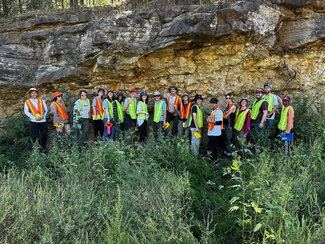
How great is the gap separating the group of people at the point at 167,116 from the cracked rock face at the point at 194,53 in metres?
0.84

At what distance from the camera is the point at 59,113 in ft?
27.5

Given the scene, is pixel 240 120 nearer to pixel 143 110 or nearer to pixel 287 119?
pixel 287 119

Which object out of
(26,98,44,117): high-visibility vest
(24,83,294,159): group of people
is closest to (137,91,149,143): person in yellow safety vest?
(24,83,294,159): group of people

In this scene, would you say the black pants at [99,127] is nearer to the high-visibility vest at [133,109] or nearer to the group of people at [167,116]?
the group of people at [167,116]

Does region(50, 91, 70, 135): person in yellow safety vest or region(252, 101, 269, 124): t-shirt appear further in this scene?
region(50, 91, 70, 135): person in yellow safety vest

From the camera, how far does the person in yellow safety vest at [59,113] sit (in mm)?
8344

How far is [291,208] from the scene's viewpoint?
3.06 metres

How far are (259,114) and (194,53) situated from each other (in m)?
3.20

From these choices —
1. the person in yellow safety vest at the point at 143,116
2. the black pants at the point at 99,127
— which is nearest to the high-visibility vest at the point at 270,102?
the person in yellow safety vest at the point at 143,116

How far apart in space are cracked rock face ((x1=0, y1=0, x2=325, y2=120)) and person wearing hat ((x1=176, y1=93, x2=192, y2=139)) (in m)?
1.07

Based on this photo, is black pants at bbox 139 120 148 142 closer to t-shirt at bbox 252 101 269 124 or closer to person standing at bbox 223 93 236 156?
person standing at bbox 223 93 236 156

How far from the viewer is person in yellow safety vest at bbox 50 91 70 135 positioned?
8.34m

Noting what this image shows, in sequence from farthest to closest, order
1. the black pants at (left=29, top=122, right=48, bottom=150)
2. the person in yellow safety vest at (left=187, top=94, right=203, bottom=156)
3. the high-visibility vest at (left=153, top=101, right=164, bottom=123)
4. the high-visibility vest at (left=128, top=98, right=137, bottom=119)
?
the high-visibility vest at (left=128, top=98, right=137, bottom=119), the high-visibility vest at (left=153, top=101, right=164, bottom=123), the black pants at (left=29, top=122, right=48, bottom=150), the person in yellow safety vest at (left=187, top=94, right=203, bottom=156)

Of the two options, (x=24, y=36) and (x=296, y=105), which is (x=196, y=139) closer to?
(x=296, y=105)
